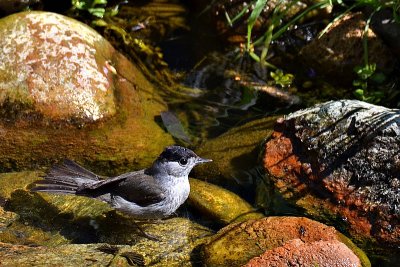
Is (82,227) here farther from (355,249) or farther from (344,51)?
(344,51)

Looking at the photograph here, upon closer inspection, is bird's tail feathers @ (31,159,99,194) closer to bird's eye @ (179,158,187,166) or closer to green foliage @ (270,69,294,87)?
bird's eye @ (179,158,187,166)

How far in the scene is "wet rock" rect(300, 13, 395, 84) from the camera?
23.7 feet

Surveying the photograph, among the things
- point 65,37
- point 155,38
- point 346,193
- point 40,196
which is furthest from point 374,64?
point 40,196

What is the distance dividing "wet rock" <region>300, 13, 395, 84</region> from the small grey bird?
102 inches

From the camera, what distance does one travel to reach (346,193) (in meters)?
5.39

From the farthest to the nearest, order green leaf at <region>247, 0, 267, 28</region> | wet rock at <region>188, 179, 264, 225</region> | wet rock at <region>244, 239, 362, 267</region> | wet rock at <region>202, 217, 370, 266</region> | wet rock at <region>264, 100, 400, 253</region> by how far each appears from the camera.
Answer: green leaf at <region>247, 0, 267, 28</region>, wet rock at <region>188, 179, 264, 225</region>, wet rock at <region>264, 100, 400, 253</region>, wet rock at <region>202, 217, 370, 266</region>, wet rock at <region>244, 239, 362, 267</region>

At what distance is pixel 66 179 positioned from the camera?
554 centimetres

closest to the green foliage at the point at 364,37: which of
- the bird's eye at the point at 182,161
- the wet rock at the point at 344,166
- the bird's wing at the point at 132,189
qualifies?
the wet rock at the point at 344,166

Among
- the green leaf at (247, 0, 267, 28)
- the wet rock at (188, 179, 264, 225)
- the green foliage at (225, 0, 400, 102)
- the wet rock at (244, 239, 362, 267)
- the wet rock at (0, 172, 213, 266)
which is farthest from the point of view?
the green foliage at (225, 0, 400, 102)

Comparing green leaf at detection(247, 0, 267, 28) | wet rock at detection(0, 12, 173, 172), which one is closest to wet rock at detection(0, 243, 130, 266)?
wet rock at detection(0, 12, 173, 172)

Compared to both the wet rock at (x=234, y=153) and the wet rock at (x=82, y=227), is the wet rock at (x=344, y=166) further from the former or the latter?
the wet rock at (x=82, y=227)

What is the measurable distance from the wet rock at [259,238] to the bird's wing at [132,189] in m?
0.74

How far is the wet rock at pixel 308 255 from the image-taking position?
14.6 feet

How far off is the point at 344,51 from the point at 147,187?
10.1 feet
